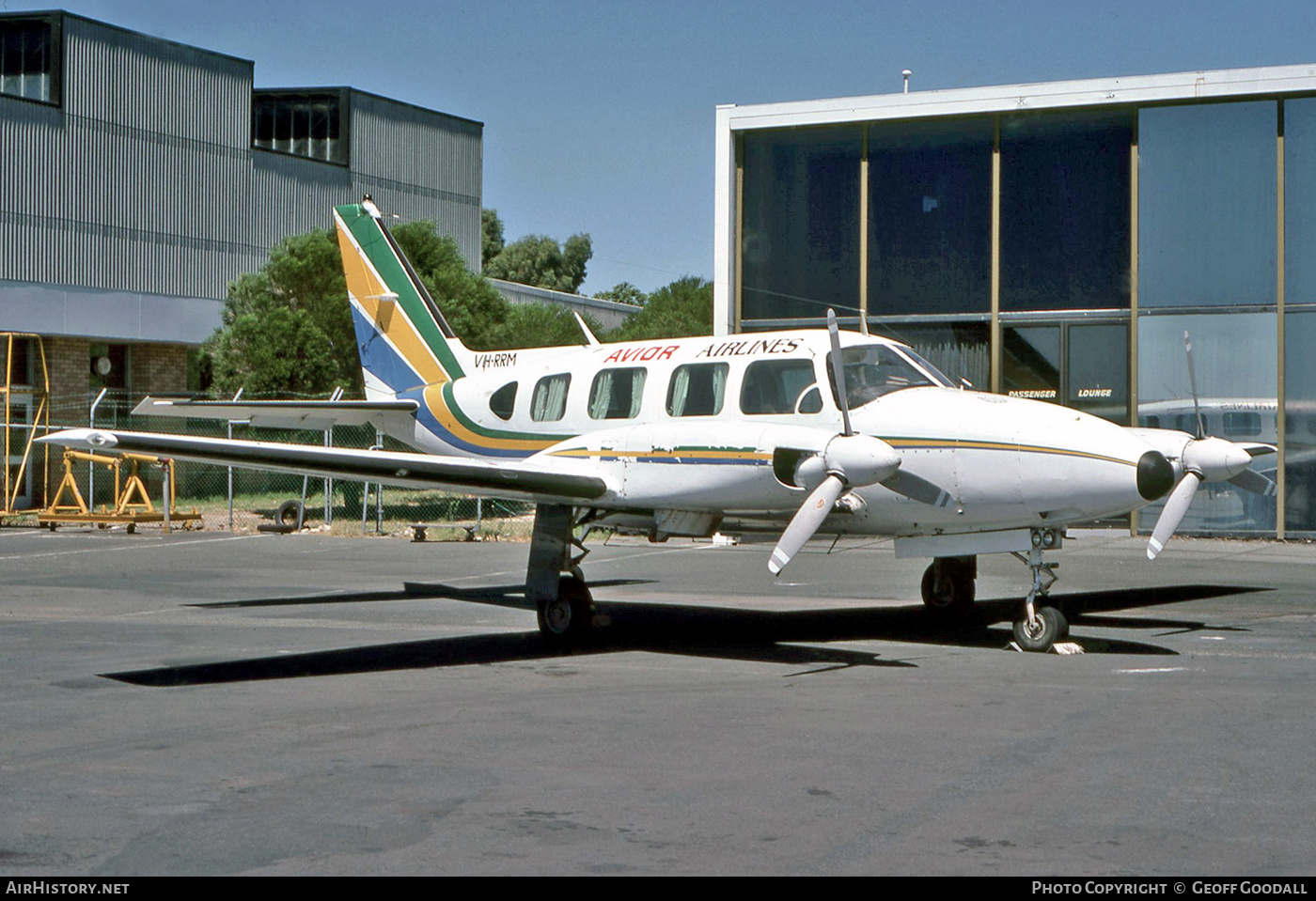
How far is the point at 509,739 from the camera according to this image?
802 cm

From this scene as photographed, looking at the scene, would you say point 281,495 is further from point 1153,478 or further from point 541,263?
point 541,263

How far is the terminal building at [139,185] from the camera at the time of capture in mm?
35438

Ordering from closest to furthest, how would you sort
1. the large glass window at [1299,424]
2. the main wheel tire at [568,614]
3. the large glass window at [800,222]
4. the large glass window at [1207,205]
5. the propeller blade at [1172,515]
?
the propeller blade at [1172,515] → the main wheel tire at [568,614] → the large glass window at [1299,424] → the large glass window at [1207,205] → the large glass window at [800,222]

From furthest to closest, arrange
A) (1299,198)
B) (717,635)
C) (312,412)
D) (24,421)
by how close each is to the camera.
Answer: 1. (24,421)
2. (1299,198)
3. (312,412)
4. (717,635)

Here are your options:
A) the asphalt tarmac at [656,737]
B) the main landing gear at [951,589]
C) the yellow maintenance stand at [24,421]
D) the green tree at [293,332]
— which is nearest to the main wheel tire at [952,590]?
the main landing gear at [951,589]

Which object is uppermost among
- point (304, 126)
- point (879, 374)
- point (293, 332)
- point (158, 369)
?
point (304, 126)

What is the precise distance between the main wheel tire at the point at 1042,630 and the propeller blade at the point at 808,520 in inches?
87.5

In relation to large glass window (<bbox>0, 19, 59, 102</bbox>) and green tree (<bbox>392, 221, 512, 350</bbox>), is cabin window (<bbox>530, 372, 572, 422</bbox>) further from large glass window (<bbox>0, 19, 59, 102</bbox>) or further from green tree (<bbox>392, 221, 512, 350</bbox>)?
large glass window (<bbox>0, 19, 59, 102</bbox>)

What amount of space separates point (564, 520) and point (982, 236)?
14.9m

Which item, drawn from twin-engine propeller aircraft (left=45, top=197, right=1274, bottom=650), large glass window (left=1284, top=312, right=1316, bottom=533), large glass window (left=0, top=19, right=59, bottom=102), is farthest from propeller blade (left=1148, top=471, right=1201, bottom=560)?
large glass window (left=0, top=19, right=59, bottom=102)

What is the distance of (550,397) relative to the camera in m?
13.8

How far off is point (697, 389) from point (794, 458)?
6.65 feet

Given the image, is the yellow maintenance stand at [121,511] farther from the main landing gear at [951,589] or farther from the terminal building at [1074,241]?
the main landing gear at [951,589]

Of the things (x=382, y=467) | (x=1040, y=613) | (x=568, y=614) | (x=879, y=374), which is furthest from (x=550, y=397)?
(x=1040, y=613)
